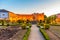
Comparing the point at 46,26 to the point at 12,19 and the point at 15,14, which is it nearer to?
the point at 12,19

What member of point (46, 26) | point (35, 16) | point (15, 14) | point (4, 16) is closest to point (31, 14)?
point (35, 16)

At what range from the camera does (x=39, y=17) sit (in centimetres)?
5312

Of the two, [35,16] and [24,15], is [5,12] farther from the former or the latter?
[35,16]

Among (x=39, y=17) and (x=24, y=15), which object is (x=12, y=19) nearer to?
(x=24, y=15)

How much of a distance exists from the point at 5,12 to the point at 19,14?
6.73 metres

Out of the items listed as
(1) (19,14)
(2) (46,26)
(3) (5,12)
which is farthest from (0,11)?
(2) (46,26)

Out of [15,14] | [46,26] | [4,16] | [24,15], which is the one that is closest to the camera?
[46,26]

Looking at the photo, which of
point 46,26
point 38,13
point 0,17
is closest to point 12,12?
point 0,17

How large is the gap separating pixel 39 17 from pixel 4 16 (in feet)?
41.2

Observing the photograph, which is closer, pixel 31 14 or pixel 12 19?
pixel 12 19

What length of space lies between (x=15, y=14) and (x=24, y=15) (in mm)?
5173

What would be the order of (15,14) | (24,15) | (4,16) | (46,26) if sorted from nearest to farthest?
1. (46,26)
2. (4,16)
3. (24,15)
4. (15,14)

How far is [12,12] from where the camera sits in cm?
5575

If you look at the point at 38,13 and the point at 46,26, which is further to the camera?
the point at 38,13
